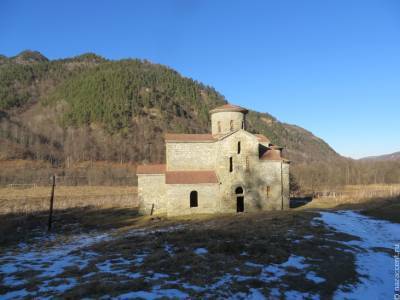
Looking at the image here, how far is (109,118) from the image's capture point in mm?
107375

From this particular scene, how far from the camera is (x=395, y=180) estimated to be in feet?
301

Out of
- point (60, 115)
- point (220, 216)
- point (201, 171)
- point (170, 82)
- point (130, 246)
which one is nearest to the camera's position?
point (130, 246)

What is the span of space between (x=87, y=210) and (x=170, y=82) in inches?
4499

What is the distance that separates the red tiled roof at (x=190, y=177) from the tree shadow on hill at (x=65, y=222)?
196 inches

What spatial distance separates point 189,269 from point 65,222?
2193 cm

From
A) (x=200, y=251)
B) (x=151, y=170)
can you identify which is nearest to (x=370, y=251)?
(x=200, y=251)

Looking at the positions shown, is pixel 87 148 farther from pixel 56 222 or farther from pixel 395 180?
pixel 395 180

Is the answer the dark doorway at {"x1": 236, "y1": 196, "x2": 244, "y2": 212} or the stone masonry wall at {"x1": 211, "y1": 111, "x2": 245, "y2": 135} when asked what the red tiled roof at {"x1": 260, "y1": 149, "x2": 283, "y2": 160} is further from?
the dark doorway at {"x1": 236, "y1": 196, "x2": 244, "y2": 212}

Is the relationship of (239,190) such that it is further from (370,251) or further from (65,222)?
(65,222)

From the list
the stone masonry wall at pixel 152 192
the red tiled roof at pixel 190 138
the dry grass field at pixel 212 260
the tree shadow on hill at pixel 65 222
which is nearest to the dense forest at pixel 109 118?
the tree shadow on hill at pixel 65 222

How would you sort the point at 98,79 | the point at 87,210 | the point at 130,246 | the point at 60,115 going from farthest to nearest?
the point at 98,79 < the point at 60,115 < the point at 87,210 < the point at 130,246

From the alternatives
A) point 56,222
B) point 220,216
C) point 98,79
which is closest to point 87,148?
point 98,79

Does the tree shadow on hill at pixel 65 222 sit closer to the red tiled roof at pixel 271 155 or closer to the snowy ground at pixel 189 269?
the snowy ground at pixel 189 269

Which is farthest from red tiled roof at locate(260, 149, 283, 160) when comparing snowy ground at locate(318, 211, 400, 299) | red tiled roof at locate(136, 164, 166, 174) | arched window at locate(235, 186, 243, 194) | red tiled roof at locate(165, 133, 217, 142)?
red tiled roof at locate(136, 164, 166, 174)
